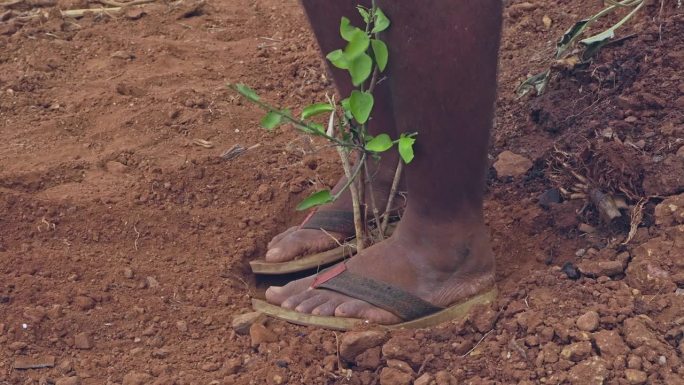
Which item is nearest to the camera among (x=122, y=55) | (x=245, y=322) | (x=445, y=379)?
(x=445, y=379)

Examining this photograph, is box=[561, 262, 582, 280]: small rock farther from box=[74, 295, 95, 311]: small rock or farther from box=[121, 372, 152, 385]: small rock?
box=[74, 295, 95, 311]: small rock

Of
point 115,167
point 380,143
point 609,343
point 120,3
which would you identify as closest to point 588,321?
point 609,343

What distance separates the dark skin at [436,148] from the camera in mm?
1936

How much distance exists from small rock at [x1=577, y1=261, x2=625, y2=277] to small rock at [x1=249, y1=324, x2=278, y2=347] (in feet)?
2.33

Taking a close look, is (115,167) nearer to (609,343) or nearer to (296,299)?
(296,299)

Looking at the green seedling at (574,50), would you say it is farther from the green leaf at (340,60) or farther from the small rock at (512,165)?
the green leaf at (340,60)

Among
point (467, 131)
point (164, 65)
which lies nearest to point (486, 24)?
point (467, 131)

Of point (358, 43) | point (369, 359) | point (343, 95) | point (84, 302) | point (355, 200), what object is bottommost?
point (84, 302)

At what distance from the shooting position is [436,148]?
6.73ft

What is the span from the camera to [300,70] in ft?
12.3

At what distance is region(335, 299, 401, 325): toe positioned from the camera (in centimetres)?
215

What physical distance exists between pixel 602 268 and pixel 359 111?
0.64 m

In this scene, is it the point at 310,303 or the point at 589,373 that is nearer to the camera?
the point at 589,373

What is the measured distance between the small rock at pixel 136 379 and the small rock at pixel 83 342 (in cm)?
19
